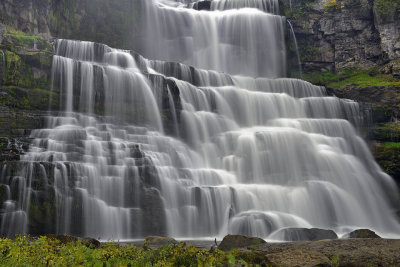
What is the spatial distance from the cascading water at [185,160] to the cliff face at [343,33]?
39.5 ft

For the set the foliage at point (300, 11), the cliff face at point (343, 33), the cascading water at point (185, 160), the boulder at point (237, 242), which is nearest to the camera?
the boulder at point (237, 242)

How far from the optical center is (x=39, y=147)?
2025 centimetres

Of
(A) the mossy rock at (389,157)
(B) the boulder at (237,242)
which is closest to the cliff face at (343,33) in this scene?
(A) the mossy rock at (389,157)

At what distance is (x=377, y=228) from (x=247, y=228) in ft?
36.0

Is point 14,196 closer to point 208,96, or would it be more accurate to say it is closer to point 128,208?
point 128,208

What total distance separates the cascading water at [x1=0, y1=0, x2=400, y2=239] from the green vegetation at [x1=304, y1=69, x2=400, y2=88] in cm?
718

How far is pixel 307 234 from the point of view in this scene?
15.9m

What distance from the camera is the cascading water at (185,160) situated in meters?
18.0

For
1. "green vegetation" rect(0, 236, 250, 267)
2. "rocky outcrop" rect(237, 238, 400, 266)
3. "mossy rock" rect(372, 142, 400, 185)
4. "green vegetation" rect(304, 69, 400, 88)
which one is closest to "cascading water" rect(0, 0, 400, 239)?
"mossy rock" rect(372, 142, 400, 185)

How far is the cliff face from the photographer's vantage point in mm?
45031

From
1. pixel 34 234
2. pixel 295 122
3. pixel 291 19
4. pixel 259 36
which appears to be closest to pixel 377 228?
pixel 295 122

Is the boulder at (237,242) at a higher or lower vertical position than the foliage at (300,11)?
lower

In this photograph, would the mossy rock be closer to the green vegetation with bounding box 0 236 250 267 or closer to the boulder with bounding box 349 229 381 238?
the boulder with bounding box 349 229 381 238

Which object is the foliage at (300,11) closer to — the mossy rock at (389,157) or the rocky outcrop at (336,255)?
the mossy rock at (389,157)
